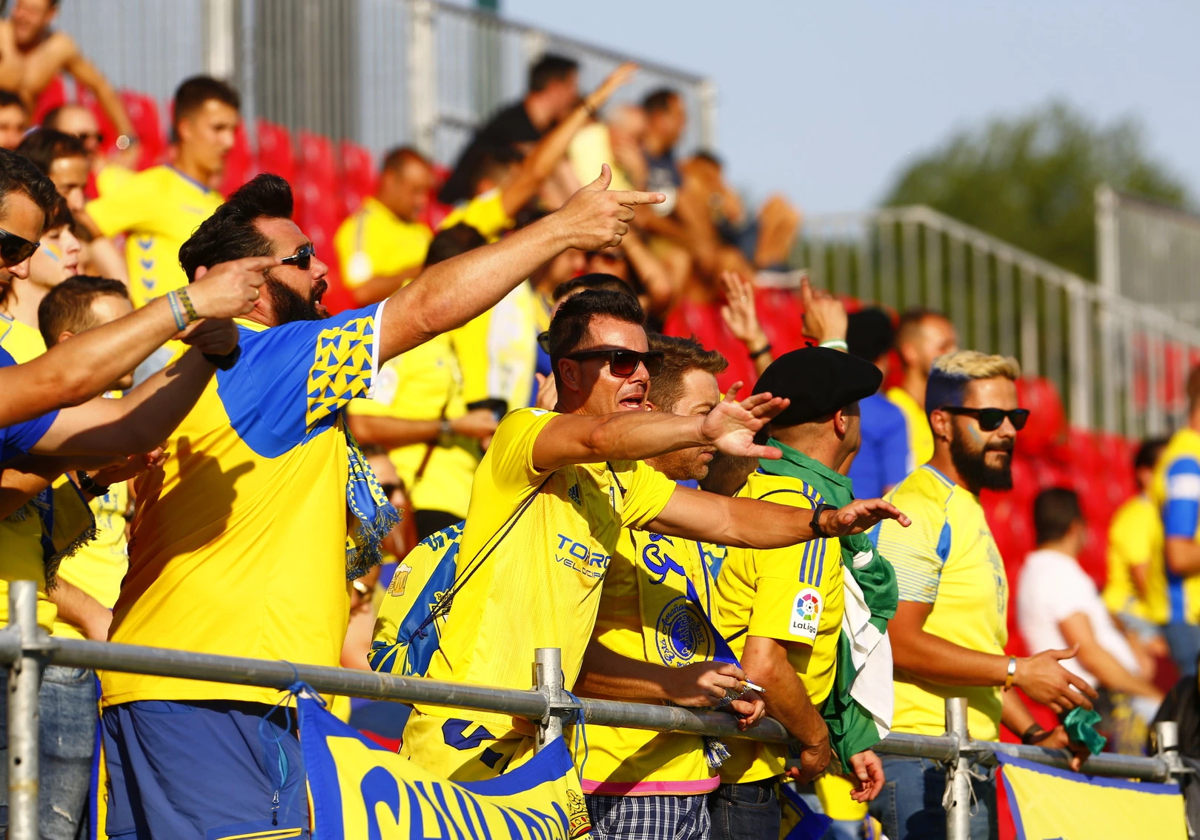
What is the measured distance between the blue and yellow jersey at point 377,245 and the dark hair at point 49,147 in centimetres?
345

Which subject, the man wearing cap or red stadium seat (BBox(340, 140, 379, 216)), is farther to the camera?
red stadium seat (BBox(340, 140, 379, 216))

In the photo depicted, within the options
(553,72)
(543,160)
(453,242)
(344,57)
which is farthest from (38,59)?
(344,57)

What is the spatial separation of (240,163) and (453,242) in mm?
5700

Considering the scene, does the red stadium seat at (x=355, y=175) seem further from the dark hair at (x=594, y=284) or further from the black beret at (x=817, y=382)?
the black beret at (x=817, y=382)

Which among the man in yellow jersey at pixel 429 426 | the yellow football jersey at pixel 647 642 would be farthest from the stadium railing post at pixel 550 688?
the man in yellow jersey at pixel 429 426

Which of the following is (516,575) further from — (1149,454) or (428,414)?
(1149,454)

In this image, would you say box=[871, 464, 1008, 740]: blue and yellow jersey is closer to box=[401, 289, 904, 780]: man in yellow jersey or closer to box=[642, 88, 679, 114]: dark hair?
box=[401, 289, 904, 780]: man in yellow jersey

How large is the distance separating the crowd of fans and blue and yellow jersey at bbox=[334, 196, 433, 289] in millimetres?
3423

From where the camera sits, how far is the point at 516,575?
12.9 ft

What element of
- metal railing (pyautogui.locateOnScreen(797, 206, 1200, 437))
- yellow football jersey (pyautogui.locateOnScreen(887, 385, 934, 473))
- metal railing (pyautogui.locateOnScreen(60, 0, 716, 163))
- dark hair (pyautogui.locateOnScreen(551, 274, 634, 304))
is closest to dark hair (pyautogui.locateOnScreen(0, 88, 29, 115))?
dark hair (pyautogui.locateOnScreen(551, 274, 634, 304))

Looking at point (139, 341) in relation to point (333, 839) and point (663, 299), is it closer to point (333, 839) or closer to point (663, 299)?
point (333, 839)

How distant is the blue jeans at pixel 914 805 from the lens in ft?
17.1

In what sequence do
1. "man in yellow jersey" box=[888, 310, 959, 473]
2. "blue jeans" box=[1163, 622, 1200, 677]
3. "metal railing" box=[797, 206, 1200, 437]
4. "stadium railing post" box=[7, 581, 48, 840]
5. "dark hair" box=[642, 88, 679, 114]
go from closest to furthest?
"stadium railing post" box=[7, 581, 48, 840], "man in yellow jersey" box=[888, 310, 959, 473], "blue jeans" box=[1163, 622, 1200, 677], "dark hair" box=[642, 88, 679, 114], "metal railing" box=[797, 206, 1200, 437]

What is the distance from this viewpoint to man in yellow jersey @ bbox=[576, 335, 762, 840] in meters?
4.27
